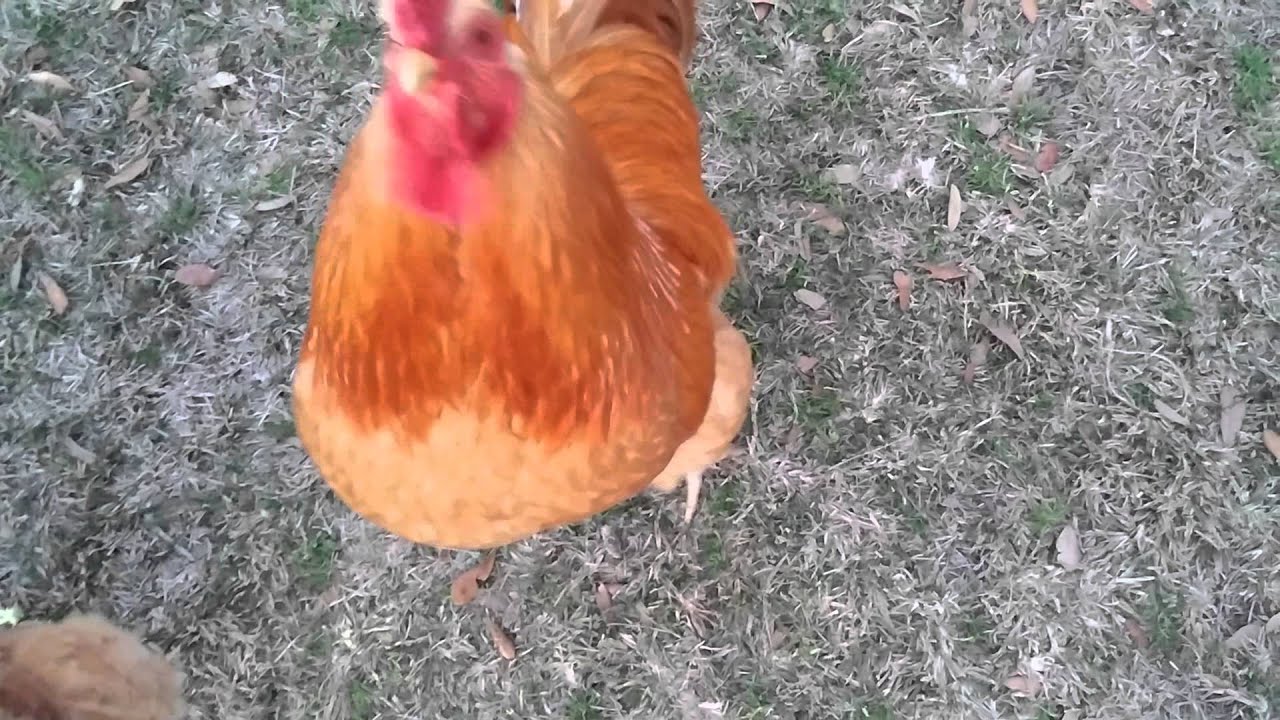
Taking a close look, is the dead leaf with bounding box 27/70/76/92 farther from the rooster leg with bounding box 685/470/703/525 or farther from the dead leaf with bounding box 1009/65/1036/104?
the dead leaf with bounding box 1009/65/1036/104

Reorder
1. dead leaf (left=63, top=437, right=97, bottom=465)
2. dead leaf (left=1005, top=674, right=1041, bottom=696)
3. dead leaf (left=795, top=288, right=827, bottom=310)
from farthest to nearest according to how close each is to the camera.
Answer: dead leaf (left=795, top=288, right=827, bottom=310)
dead leaf (left=63, top=437, right=97, bottom=465)
dead leaf (left=1005, top=674, right=1041, bottom=696)

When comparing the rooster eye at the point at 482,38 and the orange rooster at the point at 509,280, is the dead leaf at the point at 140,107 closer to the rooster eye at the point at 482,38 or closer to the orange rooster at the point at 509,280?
the orange rooster at the point at 509,280

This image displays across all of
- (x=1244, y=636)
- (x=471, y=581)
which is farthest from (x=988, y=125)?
(x=471, y=581)

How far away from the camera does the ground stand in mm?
2453

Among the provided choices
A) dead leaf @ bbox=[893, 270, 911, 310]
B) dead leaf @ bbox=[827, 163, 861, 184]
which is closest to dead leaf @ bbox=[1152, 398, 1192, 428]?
dead leaf @ bbox=[893, 270, 911, 310]

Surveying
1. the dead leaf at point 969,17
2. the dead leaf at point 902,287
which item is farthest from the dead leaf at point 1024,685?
the dead leaf at point 969,17

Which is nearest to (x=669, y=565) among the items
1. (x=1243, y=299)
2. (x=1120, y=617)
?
(x=1120, y=617)

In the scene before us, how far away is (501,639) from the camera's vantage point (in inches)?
97.0

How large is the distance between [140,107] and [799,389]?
6.92ft

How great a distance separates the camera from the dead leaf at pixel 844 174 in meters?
2.73

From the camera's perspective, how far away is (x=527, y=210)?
1.23m

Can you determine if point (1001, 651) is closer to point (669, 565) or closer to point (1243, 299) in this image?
point (669, 565)

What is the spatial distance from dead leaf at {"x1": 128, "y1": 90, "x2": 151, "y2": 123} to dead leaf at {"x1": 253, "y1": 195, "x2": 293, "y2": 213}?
46cm

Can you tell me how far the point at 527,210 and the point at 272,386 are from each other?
5.48 feet
